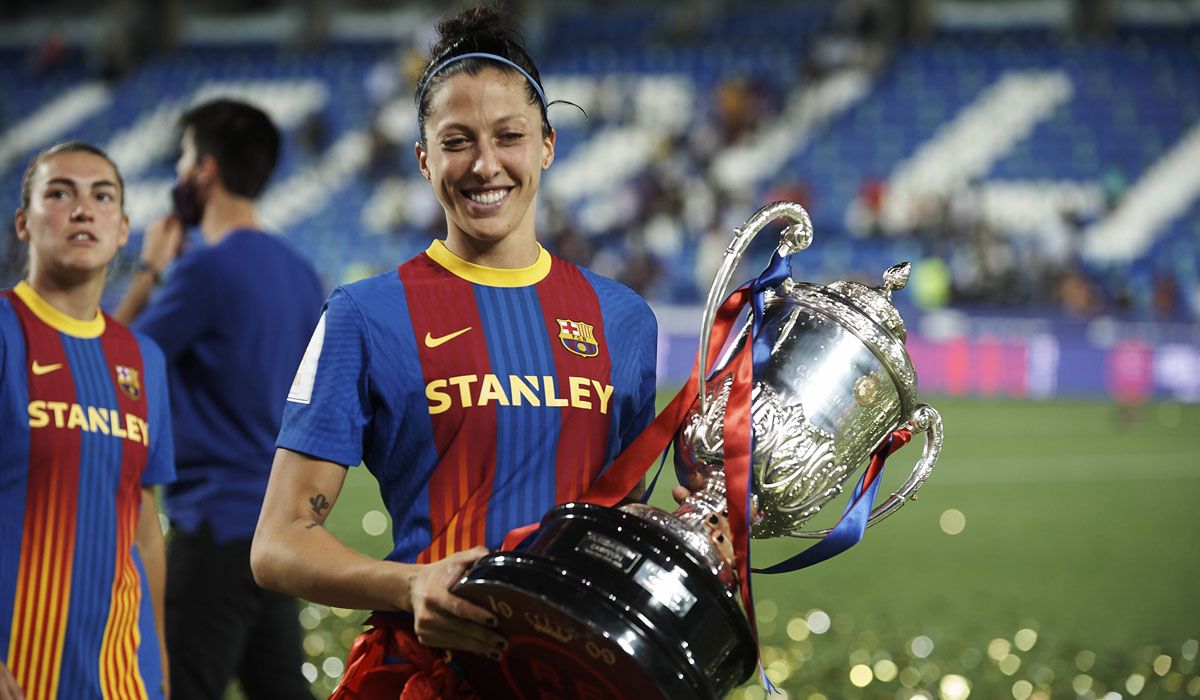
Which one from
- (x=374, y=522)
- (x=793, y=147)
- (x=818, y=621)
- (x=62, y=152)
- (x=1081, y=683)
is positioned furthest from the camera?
(x=793, y=147)

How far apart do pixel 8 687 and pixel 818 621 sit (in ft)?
13.5

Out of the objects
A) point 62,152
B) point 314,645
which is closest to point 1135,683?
point 314,645

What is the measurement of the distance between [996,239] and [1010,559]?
10844 millimetres

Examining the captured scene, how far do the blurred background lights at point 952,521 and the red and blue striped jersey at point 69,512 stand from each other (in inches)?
257

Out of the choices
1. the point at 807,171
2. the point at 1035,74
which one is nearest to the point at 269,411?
the point at 807,171

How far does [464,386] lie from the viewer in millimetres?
1823

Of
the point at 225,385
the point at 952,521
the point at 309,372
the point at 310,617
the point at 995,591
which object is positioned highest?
the point at 309,372

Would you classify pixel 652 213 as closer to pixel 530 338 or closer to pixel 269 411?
pixel 269 411

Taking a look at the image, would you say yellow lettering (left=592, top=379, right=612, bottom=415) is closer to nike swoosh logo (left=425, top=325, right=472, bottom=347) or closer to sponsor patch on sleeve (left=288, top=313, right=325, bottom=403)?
nike swoosh logo (left=425, top=325, right=472, bottom=347)

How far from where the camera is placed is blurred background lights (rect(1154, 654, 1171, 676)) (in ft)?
17.3

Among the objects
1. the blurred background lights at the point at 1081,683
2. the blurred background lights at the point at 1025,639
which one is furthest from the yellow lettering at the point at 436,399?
the blurred background lights at the point at 1025,639

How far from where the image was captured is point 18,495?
2.51 meters

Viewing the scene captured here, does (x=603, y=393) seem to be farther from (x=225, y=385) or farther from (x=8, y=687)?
(x=225, y=385)

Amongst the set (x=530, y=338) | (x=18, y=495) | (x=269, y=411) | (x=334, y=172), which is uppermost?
(x=530, y=338)
